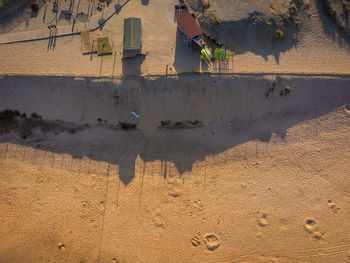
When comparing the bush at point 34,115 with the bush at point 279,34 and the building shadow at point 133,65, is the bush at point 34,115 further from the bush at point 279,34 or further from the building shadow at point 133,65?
the bush at point 279,34

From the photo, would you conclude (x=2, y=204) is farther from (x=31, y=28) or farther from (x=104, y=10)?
(x=104, y=10)

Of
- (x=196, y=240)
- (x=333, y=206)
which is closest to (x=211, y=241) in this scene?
(x=196, y=240)

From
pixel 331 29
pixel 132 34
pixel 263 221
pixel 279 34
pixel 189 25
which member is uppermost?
pixel 331 29

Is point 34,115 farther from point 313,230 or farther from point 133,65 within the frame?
point 313,230

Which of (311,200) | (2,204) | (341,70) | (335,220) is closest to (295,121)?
(341,70)

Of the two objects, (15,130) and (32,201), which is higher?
(15,130)

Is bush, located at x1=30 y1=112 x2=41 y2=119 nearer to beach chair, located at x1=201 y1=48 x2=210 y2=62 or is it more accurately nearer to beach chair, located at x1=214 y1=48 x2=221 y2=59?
beach chair, located at x1=201 y1=48 x2=210 y2=62
